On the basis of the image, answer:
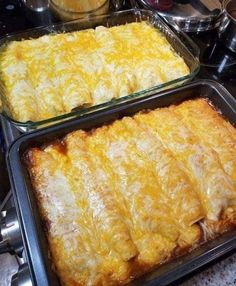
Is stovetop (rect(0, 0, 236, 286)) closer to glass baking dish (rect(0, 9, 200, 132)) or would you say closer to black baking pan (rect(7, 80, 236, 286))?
glass baking dish (rect(0, 9, 200, 132))

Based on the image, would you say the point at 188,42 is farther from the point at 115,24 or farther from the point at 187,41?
the point at 115,24

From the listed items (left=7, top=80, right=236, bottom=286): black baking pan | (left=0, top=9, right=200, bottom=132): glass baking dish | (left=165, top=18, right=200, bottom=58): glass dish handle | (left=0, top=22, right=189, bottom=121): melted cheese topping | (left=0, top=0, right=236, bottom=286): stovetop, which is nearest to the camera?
(left=7, top=80, right=236, bottom=286): black baking pan

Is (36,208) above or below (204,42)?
below

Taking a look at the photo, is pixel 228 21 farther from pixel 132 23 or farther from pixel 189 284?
pixel 189 284

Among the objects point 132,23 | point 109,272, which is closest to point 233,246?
point 109,272

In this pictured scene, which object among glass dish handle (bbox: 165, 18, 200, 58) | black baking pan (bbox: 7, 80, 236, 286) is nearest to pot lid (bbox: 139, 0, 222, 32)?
glass dish handle (bbox: 165, 18, 200, 58)

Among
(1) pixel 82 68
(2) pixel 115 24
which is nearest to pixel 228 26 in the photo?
(2) pixel 115 24

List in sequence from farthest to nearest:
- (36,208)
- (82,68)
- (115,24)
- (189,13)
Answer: (189,13), (115,24), (82,68), (36,208)
